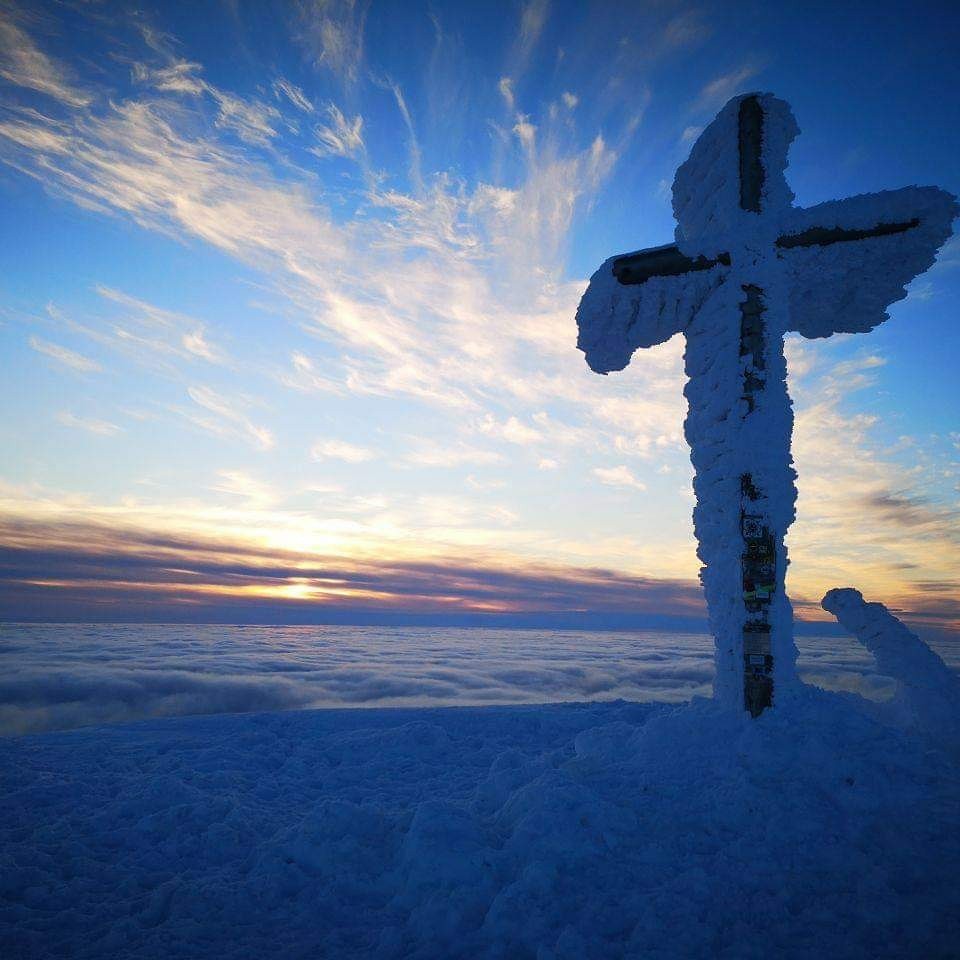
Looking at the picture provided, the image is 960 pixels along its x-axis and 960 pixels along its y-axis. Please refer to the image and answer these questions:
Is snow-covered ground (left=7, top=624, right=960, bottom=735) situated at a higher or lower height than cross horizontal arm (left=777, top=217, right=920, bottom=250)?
lower

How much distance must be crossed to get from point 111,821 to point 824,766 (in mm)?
6810

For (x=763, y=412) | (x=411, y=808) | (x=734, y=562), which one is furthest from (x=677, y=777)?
(x=763, y=412)

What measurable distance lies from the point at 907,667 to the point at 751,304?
161 inches

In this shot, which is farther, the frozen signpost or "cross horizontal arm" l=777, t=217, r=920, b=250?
"cross horizontal arm" l=777, t=217, r=920, b=250

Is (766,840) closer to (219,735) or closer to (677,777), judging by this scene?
(677,777)

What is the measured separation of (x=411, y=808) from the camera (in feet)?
15.4

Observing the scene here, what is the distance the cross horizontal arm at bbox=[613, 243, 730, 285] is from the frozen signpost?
14mm

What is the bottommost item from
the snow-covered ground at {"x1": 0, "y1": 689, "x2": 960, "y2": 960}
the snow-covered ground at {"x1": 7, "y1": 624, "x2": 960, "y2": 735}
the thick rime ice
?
the snow-covered ground at {"x1": 7, "y1": 624, "x2": 960, "y2": 735}

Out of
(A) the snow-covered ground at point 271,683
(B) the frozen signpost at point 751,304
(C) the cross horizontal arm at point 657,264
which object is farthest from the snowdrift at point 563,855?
(A) the snow-covered ground at point 271,683

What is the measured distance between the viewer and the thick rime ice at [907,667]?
434 centimetres

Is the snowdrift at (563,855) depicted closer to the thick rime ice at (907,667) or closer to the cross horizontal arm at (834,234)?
the thick rime ice at (907,667)

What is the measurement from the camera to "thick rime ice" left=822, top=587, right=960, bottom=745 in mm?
4340

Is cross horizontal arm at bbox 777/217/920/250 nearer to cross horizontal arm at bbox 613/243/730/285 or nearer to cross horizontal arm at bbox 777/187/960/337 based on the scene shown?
cross horizontal arm at bbox 777/187/960/337

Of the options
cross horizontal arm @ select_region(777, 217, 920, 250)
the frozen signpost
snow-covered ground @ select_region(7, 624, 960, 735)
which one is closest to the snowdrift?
the frozen signpost
